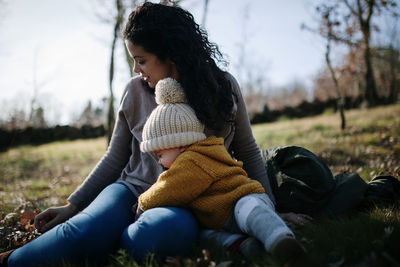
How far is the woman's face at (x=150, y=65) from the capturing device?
7.16 feet

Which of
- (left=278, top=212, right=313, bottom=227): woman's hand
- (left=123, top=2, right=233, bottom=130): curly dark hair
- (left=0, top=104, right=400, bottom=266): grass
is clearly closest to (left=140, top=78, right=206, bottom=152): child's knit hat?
(left=123, top=2, right=233, bottom=130): curly dark hair

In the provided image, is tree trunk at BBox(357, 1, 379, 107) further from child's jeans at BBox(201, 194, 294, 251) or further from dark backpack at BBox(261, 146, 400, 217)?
child's jeans at BBox(201, 194, 294, 251)

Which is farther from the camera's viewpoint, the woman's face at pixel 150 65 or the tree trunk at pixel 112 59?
the tree trunk at pixel 112 59

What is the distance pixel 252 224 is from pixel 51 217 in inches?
60.6

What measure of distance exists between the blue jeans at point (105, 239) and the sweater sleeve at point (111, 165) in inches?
17.9

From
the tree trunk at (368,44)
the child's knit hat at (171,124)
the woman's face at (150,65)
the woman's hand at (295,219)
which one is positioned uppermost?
the tree trunk at (368,44)

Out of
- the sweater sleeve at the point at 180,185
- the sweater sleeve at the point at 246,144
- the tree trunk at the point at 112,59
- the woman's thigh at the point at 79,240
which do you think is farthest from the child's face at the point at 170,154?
the tree trunk at the point at 112,59

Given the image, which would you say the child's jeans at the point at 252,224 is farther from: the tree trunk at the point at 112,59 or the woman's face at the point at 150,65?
the tree trunk at the point at 112,59

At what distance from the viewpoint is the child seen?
169 centimetres

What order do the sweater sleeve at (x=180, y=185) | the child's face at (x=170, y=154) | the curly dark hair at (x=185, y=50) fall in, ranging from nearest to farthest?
1. the sweater sleeve at (x=180, y=185)
2. the child's face at (x=170, y=154)
3. the curly dark hair at (x=185, y=50)

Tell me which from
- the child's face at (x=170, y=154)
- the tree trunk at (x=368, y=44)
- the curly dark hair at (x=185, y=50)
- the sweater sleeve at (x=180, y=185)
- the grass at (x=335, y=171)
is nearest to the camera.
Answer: the grass at (x=335, y=171)

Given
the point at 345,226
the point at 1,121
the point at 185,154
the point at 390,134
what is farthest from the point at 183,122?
the point at 1,121

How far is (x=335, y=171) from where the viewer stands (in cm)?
387

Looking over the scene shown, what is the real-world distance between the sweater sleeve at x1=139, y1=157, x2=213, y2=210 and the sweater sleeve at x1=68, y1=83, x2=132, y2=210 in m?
0.76
